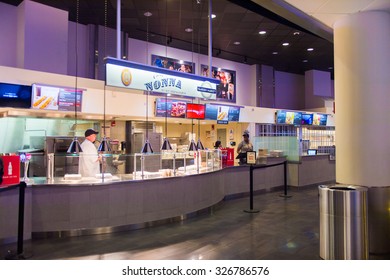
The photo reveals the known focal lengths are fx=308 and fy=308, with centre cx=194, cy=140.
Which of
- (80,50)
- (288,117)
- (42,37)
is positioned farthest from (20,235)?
(288,117)

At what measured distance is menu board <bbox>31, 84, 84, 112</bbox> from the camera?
6.31 m

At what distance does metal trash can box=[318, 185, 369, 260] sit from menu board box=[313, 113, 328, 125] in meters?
11.1

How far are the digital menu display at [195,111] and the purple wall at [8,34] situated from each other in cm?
461

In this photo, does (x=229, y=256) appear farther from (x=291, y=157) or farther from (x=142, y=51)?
(x=142, y=51)

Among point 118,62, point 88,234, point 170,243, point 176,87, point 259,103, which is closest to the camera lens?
point 170,243

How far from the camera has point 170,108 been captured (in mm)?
8719

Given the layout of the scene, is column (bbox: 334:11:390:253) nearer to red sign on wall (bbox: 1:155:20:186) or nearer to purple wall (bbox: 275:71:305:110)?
red sign on wall (bbox: 1:155:20:186)

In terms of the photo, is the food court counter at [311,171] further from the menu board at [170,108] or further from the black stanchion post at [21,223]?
the black stanchion post at [21,223]

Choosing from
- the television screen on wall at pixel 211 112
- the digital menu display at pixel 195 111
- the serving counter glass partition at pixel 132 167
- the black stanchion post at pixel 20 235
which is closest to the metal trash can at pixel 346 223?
the serving counter glass partition at pixel 132 167

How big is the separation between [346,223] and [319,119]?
11.6 meters

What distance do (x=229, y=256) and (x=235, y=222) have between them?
65.0 inches

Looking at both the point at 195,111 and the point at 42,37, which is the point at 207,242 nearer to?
the point at 195,111

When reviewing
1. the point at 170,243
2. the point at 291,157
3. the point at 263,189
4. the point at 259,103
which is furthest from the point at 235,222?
the point at 259,103

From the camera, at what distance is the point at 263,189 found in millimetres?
8484
